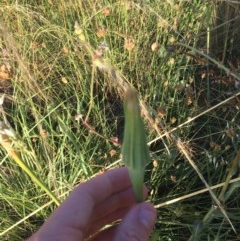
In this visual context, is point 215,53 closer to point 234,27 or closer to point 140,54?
point 234,27

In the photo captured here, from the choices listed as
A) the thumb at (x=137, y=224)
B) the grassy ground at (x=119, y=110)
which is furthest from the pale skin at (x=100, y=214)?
the grassy ground at (x=119, y=110)

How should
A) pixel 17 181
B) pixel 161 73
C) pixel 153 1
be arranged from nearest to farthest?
pixel 17 181
pixel 161 73
pixel 153 1

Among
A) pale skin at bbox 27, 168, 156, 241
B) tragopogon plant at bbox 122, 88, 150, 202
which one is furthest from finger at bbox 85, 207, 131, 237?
tragopogon plant at bbox 122, 88, 150, 202

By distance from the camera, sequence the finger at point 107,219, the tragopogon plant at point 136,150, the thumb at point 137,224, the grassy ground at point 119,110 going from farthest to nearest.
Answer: the grassy ground at point 119,110 < the finger at point 107,219 < the thumb at point 137,224 < the tragopogon plant at point 136,150

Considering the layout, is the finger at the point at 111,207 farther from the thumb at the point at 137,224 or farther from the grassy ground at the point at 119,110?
the grassy ground at the point at 119,110

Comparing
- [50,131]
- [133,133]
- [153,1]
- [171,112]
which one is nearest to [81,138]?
[50,131]

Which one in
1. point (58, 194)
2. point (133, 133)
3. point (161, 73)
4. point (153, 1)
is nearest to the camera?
point (133, 133)

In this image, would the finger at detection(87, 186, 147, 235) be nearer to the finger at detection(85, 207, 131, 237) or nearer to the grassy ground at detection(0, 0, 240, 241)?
the finger at detection(85, 207, 131, 237)

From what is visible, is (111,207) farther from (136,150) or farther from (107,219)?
(136,150)
